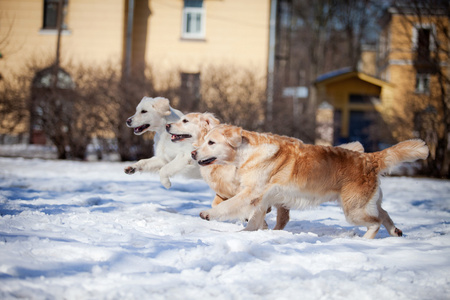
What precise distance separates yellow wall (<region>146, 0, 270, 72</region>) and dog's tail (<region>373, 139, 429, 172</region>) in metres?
15.8

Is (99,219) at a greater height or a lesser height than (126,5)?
lesser

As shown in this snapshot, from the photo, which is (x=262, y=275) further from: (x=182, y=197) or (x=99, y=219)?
(x=182, y=197)

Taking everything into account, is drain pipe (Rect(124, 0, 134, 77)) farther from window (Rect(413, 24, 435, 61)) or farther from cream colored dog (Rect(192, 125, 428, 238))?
cream colored dog (Rect(192, 125, 428, 238))

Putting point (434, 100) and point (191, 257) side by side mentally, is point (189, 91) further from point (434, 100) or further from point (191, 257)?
point (191, 257)

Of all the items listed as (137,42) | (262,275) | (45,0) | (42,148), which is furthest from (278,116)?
(45,0)

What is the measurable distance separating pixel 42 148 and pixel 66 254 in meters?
11.1

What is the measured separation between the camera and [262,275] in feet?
10.3

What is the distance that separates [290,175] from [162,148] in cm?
221

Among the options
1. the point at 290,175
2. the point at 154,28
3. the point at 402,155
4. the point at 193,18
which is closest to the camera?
the point at 290,175

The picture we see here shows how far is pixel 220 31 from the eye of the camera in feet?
67.2

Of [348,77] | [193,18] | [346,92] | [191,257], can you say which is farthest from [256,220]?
[346,92]

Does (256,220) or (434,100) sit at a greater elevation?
(434,100)

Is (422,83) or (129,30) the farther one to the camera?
(129,30)

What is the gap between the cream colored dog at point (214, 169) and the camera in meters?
5.16
